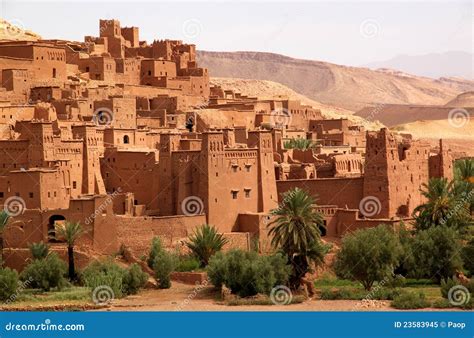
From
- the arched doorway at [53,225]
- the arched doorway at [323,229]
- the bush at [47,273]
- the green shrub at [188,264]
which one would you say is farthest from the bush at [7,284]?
the arched doorway at [323,229]

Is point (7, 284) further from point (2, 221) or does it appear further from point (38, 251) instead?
point (2, 221)

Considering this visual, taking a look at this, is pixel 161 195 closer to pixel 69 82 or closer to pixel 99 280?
pixel 99 280

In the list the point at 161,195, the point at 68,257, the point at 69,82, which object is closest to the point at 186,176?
the point at 161,195

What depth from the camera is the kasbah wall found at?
4069cm

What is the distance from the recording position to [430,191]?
42.3 m

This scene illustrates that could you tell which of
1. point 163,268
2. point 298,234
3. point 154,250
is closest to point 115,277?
point 163,268

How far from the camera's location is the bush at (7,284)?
37.9 metres

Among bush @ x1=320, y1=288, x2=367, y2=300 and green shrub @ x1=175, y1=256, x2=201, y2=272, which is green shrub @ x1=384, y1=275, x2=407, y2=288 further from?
green shrub @ x1=175, y1=256, x2=201, y2=272

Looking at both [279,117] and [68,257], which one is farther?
[279,117]

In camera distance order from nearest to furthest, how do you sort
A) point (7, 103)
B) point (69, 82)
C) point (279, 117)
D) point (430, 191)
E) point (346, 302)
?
point (346, 302) < point (430, 191) < point (7, 103) < point (69, 82) < point (279, 117)

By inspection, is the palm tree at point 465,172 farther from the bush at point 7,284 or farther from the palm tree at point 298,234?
the bush at point 7,284

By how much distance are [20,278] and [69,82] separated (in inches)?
629

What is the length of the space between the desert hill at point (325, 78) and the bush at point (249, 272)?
97514 mm

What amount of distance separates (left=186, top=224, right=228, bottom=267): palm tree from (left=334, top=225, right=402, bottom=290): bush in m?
3.80
